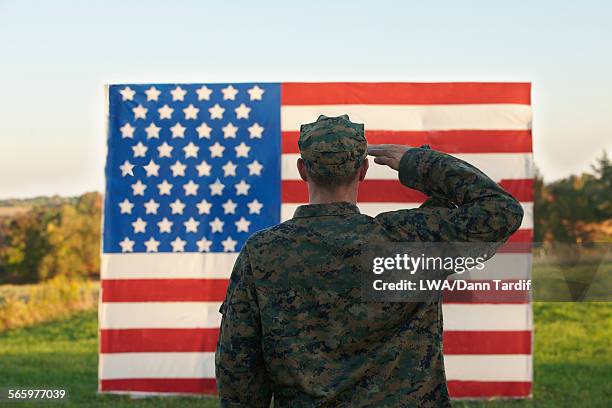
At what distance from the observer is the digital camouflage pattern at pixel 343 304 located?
6.73ft

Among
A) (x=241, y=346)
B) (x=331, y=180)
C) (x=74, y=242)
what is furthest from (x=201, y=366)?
(x=74, y=242)

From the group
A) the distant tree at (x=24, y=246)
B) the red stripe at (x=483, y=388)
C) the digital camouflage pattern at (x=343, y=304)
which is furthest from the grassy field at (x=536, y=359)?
the digital camouflage pattern at (x=343, y=304)

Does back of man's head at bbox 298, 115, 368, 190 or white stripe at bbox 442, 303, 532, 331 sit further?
white stripe at bbox 442, 303, 532, 331

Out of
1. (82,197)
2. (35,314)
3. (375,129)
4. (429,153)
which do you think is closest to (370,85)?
(375,129)

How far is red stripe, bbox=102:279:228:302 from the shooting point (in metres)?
6.46

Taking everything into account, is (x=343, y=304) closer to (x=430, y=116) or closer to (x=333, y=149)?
(x=333, y=149)

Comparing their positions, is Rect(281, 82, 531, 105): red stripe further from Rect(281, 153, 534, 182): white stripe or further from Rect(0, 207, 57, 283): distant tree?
Rect(0, 207, 57, 283): distant tree

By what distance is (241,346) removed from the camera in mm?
2111

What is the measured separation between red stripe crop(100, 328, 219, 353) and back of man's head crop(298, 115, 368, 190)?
458 centimetres

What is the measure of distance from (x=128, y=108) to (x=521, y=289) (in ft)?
11.7

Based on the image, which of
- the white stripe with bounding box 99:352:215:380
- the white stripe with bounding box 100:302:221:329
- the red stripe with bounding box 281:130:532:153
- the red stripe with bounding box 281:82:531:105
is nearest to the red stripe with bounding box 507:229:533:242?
the red stripe with bounding box 281:130:532:153

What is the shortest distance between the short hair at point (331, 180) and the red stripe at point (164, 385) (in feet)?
15.4

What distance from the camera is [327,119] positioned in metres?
2.13

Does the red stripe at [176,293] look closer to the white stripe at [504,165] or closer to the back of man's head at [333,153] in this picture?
the white stripe at [504,165]
